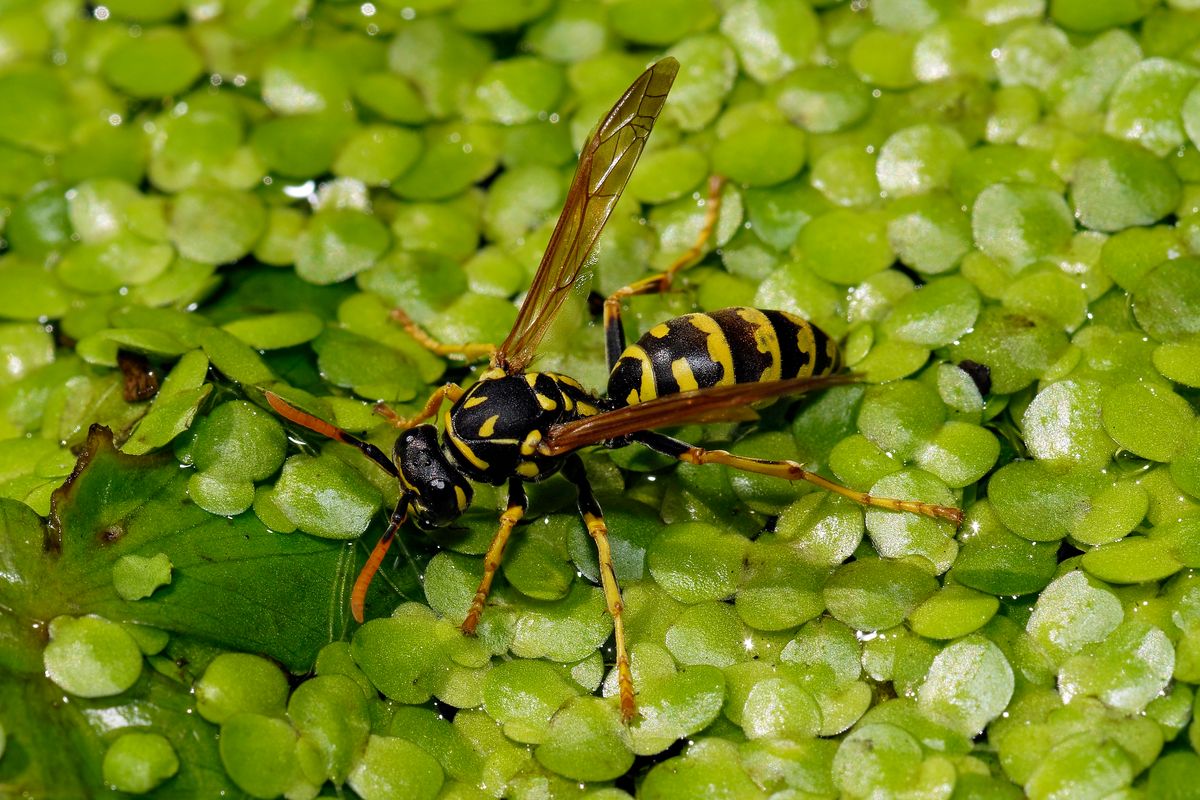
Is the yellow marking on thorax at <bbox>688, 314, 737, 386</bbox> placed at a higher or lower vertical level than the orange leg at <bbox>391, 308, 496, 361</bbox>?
higher

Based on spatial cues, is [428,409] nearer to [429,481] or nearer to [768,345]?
[429,481]

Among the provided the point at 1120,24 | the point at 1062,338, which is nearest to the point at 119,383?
the point at 1062,338

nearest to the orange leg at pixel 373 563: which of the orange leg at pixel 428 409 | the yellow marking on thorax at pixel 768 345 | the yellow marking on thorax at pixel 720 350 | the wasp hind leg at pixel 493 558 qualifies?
the wasp hind leg at pixel 493 558

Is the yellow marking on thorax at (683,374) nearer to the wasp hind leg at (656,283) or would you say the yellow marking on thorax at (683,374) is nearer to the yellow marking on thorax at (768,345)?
the yellow marking on thorax at (768,345)

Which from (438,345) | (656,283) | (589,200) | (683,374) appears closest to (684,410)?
(683,374)

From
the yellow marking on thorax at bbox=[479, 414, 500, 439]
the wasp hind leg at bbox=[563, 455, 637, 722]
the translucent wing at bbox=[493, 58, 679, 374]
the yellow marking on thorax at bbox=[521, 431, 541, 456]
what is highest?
the translucent wing at bbox=[493, 58, 679, 374]

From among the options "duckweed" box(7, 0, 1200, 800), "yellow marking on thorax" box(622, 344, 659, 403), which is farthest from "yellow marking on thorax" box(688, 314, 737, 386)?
"duckweed" box(7, 0, 1200, 800)

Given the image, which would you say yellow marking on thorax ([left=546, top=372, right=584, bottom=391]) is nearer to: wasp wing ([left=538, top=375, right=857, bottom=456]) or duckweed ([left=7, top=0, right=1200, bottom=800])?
duckweed ([left=7, top=0, right=1200, bottom=800])
